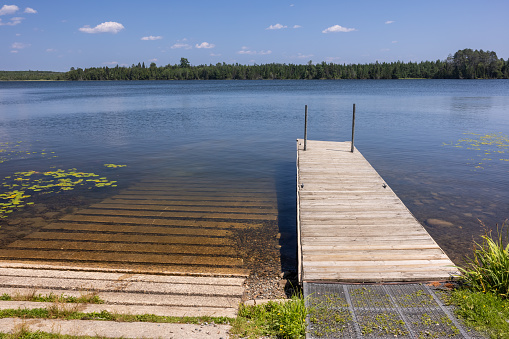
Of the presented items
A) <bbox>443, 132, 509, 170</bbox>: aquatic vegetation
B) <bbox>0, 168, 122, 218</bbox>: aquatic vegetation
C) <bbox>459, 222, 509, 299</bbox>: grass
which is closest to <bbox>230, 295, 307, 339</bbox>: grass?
<bbox>459, 222, 509, 299</bbox>: grass

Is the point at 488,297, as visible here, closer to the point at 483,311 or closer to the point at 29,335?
the point at 483,311

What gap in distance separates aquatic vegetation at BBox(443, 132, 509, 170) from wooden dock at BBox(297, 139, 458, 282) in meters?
10.2

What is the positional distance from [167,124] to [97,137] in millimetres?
7971

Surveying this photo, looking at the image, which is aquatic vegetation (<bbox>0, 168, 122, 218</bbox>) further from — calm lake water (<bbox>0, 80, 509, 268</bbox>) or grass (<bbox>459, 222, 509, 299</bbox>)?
grass (<bbox>459, 222, 509, 299</bbox>)

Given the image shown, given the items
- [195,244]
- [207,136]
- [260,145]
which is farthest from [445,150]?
Result: [195,244]

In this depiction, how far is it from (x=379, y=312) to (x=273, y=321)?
163cm

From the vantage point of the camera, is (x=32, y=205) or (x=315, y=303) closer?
(x=315, y=303)

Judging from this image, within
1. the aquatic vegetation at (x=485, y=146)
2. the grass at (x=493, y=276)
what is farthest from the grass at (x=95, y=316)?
the aquatic vegetation at (x=485, y=146)

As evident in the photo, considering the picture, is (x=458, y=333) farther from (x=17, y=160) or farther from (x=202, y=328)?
(x=17, y=160)

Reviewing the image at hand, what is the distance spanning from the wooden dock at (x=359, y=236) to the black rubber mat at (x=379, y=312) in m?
0.32

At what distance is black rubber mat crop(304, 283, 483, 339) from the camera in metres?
4.98

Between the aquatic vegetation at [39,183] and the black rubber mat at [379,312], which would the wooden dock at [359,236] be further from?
the aquatic vegetation at [39,183]

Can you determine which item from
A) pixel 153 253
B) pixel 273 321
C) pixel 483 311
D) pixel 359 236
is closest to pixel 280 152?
pixel 153 253

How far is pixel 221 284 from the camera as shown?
700 cm
